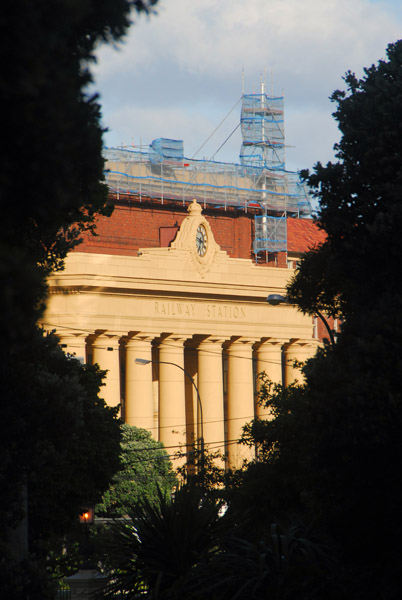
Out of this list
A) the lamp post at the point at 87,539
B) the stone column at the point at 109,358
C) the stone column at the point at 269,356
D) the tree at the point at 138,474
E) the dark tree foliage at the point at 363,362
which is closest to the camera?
the dark tree foliage at the point at 363,362

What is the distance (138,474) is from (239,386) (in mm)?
12489

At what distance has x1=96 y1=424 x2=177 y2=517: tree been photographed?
4088 centimetres

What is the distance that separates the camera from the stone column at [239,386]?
175 ft

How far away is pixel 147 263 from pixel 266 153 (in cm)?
1986

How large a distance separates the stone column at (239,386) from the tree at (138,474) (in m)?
7.53

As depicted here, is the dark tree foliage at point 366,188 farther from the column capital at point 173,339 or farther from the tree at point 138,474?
the column capital at point 173,339

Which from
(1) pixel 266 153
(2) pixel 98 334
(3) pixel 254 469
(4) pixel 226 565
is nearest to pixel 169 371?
(2) pixel 98 334

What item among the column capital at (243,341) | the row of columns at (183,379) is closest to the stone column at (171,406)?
the row of columns at (183,379)

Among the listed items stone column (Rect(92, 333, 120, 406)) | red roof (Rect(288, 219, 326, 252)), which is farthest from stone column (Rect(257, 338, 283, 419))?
red roof (Rect(288, 219, 326, 252))

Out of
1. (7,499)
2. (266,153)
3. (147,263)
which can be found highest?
(266,153)

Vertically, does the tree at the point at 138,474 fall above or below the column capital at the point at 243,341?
below

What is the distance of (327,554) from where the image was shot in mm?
10922

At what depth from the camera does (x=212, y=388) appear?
52.7 metres

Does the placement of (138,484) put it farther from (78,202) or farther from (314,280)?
(78,202)
